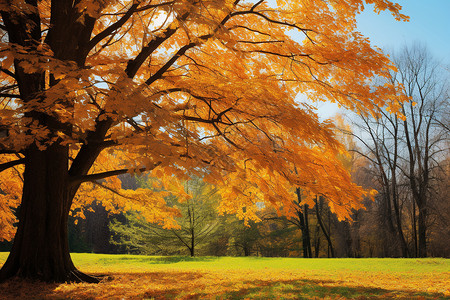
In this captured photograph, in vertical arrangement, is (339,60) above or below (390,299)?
above

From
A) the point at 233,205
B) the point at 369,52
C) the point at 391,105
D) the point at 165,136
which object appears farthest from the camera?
the point at 233,205

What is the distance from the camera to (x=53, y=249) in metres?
6.42

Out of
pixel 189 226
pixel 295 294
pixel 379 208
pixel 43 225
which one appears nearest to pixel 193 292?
pixel 295 294

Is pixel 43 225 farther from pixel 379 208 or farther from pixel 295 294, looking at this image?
pixel 379 208

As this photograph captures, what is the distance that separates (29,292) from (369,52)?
6.56 meters

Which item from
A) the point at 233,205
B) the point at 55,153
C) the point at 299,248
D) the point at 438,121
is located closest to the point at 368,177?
the point at 438,121

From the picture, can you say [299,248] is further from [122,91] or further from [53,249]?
[122,91]

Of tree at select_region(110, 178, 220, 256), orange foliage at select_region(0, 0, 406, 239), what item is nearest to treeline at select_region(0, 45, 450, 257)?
tree at select_region(110, 178, 220, 256)

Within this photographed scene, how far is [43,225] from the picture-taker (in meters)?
6.40

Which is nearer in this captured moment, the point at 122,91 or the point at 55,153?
the point at 122,91

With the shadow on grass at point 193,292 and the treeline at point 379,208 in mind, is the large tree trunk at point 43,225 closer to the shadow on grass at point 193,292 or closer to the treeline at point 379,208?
the shadow on grass at point 193,292

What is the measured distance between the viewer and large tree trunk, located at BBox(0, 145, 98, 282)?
6.25 m

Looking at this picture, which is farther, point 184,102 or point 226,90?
point 184,102

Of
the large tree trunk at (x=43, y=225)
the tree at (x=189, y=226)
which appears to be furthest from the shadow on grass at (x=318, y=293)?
the tree at (x=189, y=226)
